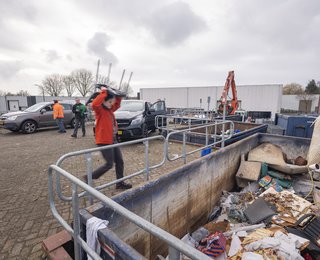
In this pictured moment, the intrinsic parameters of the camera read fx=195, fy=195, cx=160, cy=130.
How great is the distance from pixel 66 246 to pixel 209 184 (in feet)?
9.36

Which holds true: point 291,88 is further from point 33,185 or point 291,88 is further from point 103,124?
point 33,185

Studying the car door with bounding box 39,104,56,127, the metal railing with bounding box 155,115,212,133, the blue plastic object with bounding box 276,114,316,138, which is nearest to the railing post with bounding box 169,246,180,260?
the metal railing with bounding box 155,115,212,133

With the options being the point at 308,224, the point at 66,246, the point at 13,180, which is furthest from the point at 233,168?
the point at 13,180

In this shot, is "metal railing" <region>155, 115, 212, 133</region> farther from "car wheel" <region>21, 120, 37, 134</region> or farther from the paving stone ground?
"car wheel" <region>21, 120, 37, 134</region>

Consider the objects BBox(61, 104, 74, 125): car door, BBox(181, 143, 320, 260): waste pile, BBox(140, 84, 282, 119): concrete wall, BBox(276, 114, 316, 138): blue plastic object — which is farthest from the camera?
BBox(140, 84, 282, 119): concrete wall

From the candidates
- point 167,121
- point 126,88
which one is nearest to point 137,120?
point 167,121

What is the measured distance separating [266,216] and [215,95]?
68.2 ft

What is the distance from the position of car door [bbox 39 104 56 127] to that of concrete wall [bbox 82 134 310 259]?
9662 mm

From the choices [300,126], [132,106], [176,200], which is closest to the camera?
[176,200]

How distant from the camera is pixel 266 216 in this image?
346 centimetres

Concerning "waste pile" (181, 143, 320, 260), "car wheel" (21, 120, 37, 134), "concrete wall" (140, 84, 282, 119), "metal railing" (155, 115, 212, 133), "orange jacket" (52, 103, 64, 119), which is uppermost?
"concrete wall" (140, 84, 282, 119)

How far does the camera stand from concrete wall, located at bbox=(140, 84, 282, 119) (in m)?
19.9

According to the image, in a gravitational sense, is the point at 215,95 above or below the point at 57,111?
above

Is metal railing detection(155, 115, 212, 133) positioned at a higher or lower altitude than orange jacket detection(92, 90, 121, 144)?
lower
